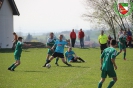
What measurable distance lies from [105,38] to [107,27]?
98.2 feet

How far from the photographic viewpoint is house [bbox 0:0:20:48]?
4994cm

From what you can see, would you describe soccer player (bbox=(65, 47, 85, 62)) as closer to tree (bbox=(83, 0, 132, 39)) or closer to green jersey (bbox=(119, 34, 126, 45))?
green jersey (bbox=(119, 34, 126, 45))

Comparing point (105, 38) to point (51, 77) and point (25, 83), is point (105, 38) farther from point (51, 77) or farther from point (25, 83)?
point (25, 83)

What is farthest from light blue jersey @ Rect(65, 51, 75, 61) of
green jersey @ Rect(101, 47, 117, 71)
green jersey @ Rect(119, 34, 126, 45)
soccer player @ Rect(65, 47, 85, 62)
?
green jersey @ Rect(101, 47, 117, 71)

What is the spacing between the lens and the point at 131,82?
1688cm

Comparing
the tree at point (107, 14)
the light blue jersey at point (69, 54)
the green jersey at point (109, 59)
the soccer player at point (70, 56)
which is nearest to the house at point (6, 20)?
the tree at point (107, 14)

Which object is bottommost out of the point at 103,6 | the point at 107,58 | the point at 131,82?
the point at 131,82

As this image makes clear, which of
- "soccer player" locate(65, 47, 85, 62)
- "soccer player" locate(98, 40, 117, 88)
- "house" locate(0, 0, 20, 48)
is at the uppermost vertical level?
"house" locate(0, 0, 20, 48)

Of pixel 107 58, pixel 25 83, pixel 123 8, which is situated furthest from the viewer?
pixel 123 8

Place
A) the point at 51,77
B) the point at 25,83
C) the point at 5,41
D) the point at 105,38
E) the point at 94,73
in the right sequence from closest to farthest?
1. the point at 25,83
2. the point at 51,77
3. the point at 94,73
4. the point at 105,38
5. the point at 5,41

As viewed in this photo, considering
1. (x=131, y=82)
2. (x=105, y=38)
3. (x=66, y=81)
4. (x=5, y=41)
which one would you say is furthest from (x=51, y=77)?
(x=5, y=41)

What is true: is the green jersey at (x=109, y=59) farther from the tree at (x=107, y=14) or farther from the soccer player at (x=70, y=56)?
the tree at (x=107, y=14)

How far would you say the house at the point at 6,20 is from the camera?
49938 mm

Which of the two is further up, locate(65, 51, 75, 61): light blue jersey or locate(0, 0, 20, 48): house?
locate(0, 0, 20, 48): house
